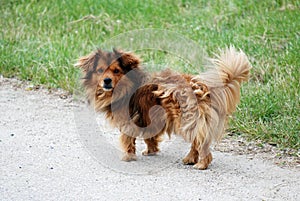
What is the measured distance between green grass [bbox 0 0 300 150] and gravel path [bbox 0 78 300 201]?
849 mm

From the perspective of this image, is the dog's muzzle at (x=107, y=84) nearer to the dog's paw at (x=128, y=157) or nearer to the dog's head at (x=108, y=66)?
the dog's head at (x=108, y=66)

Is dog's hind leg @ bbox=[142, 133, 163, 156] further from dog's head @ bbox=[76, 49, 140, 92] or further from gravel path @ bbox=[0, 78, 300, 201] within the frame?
dog's head @ bbox=[76, 49, 140, 92]

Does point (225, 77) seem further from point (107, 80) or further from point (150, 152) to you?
point (150, 152)

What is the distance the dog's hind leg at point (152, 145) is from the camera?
5.75 meters

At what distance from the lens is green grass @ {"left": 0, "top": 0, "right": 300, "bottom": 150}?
21.5 feet

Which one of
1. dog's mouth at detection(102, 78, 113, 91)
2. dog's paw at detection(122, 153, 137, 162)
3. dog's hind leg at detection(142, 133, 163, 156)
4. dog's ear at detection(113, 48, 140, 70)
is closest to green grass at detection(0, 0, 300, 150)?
dog's hind leg at detection(142, 133, 163, 156)

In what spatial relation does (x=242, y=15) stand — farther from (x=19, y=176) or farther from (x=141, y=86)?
(x=19, y=176)

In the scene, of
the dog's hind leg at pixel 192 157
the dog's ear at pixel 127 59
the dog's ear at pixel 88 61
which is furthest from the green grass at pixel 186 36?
the dog's ear at pixel 88 61

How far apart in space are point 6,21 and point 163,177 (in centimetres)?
578

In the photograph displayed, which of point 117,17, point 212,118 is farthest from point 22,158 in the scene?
point 117,17

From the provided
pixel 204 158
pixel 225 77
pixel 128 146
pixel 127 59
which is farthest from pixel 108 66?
pixel 204 158

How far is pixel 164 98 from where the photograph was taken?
536cm

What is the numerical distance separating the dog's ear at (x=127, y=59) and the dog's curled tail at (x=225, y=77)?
76 centimetres

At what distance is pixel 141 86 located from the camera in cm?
558
